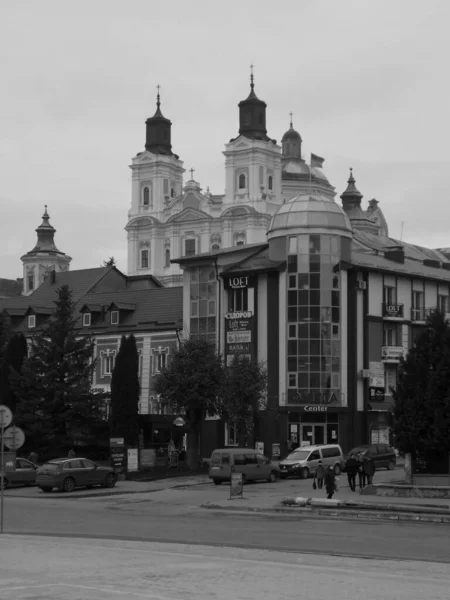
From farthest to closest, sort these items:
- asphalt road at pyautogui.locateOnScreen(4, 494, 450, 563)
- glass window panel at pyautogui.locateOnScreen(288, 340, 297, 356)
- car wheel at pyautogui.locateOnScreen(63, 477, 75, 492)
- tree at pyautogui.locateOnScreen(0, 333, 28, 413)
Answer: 1. tree at pyautogui.locateOnScreen(0, 333, 28, 413)
2. glass window panel at pyautogui.locateOnScreen(288, 340, 297, 356)
3. car wheel at pyautogui.locateOnScreen(63, 477, 75, 492)
4. asphalt road at pyautogui.locateOnScreen(4, 494, 450, 563)

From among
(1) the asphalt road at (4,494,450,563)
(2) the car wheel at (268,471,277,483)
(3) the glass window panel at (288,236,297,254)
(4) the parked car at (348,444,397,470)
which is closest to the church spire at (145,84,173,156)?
(3) the glass window panel at (288,236,297,254)

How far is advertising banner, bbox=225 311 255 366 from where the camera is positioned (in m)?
62.2

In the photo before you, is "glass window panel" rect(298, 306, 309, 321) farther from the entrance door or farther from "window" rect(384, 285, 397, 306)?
"window" rect(384, 285, 397, 306)

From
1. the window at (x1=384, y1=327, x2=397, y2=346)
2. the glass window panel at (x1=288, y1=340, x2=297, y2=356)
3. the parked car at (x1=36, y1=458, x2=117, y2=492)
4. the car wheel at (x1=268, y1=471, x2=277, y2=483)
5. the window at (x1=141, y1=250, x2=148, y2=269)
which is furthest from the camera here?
the window at (x1=141, y1=250, x2=148, y2=269)

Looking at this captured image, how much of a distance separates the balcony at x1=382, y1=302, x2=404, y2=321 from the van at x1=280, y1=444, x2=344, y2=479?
14684 mm

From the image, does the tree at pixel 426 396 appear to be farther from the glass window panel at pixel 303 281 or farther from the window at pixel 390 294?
the window at pixel 390 294

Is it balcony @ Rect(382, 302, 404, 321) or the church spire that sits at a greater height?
the church spire

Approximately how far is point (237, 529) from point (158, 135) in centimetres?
12342

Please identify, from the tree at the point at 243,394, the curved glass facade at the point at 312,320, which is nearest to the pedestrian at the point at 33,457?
the tree at the point at 243,394

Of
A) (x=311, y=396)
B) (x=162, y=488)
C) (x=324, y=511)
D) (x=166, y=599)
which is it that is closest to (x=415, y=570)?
(x=166, y=599)

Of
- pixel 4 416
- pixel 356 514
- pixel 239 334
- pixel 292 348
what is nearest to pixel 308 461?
pixel 292 348

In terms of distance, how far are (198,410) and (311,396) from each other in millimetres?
7547

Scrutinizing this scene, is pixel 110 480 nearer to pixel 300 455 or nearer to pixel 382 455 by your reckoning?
pixel 300 455

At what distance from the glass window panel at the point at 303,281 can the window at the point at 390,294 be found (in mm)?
6038
